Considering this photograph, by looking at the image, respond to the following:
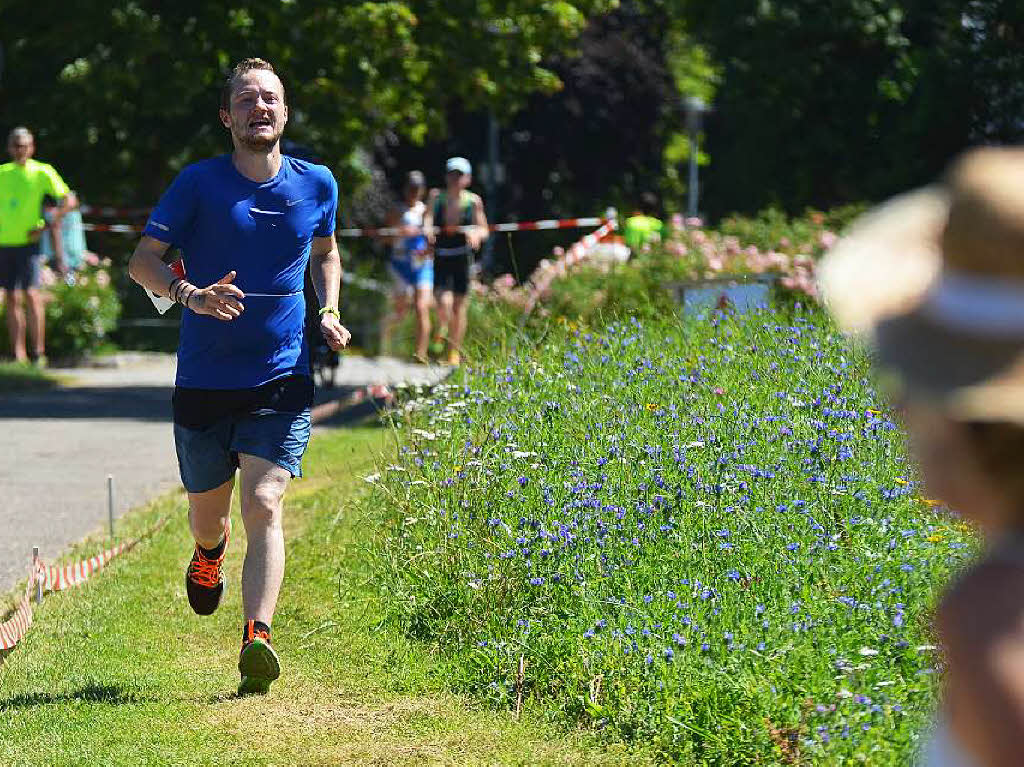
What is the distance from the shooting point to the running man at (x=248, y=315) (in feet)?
20.1

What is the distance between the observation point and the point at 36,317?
19.0 metres

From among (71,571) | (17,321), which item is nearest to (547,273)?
(17,321)

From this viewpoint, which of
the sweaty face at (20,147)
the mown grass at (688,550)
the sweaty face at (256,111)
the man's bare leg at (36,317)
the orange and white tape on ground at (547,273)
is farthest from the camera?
the man's bare leg at (36,317)

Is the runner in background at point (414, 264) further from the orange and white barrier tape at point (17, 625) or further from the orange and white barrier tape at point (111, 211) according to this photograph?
the orange and white barrier tape at point (17, 625)

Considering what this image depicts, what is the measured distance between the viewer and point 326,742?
5.34 m

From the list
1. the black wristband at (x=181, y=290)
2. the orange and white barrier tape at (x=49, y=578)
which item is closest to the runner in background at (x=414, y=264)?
the orange and white barrier tape at (x=49, y=578)

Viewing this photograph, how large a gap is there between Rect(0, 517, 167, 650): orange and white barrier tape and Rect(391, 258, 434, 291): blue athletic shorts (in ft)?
30.2

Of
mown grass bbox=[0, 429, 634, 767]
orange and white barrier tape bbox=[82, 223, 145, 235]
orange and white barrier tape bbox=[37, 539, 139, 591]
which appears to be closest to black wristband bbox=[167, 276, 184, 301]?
mown grass bbox=[0, 429, 634, 767]

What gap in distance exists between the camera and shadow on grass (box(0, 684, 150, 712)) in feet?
19.2

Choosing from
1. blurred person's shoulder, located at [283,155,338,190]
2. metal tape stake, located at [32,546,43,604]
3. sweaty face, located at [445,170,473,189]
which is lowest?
metal tape stake, located at [32,546,43,604]

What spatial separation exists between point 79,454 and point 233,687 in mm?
6830

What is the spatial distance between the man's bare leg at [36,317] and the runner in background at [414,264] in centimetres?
349

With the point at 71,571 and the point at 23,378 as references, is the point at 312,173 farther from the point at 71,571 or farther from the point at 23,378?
the point at 23,378

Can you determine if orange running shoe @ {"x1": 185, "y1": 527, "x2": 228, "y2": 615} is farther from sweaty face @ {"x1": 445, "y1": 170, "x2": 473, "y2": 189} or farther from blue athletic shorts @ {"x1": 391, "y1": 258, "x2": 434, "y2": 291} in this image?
blue athletic shorts @ {"x1": 391, "y1": 258, "x2": 434, "y2": 291}
